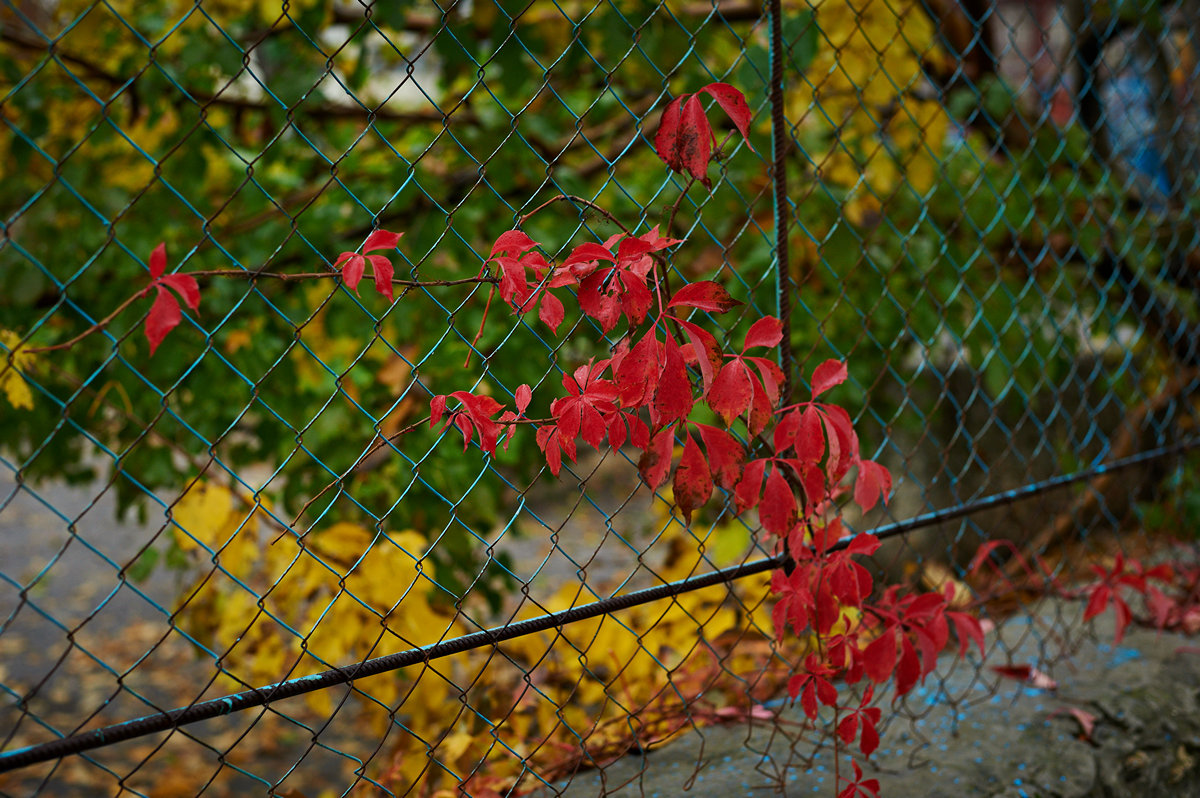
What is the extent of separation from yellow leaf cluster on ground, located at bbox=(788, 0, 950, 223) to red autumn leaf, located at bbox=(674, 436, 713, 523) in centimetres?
95

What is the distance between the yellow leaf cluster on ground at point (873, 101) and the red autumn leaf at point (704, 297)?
2.96 ft

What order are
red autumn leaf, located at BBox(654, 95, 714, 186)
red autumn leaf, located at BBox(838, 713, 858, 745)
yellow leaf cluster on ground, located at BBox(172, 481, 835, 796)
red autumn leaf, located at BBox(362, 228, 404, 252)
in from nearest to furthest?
red autumn leaf, located at BBox(362, 228, 404, 252), red autumn leaf, located at BBox(654, 95, 714, 186), red autumn leaf, located at BBox(838, 713, 858, 745), yellow leaf cluster on ground, located at BBox(172, 481, 835, 796)

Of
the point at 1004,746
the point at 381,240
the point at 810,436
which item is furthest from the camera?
the point at 1004,746

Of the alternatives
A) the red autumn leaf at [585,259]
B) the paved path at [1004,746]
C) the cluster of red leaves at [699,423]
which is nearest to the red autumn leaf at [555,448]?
the cluster of red leaves at [699,423]

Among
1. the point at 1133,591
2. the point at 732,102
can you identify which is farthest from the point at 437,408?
the point at 1133,591

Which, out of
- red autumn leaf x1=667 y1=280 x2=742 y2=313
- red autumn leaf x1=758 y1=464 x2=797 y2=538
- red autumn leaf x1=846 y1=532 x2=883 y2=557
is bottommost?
red autumn leaf x1=846 y1=532 x2=883 y2=557

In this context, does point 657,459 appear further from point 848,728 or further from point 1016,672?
point 1016,672

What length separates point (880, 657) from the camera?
1439 millimetres

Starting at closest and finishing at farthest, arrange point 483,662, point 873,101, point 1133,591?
point 483,662
point 873,101
point 1133,591

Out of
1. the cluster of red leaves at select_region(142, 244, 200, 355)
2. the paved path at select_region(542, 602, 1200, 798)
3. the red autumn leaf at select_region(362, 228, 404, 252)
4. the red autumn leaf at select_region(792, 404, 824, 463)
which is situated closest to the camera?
the cluster of red leaves at select_region(142, 244, 200, 355)

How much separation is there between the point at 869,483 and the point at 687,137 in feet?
1.88

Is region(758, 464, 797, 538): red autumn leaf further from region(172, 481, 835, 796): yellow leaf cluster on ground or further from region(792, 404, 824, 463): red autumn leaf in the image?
region(172, 481, 835, 796): yellow leaf cluster on ground

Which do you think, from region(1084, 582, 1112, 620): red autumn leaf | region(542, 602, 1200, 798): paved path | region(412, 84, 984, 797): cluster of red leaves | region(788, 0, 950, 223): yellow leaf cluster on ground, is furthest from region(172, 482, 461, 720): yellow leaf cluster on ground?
region(1084, 582, 1112, 620): red autumn leaf

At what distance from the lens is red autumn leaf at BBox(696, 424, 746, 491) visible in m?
1.25
